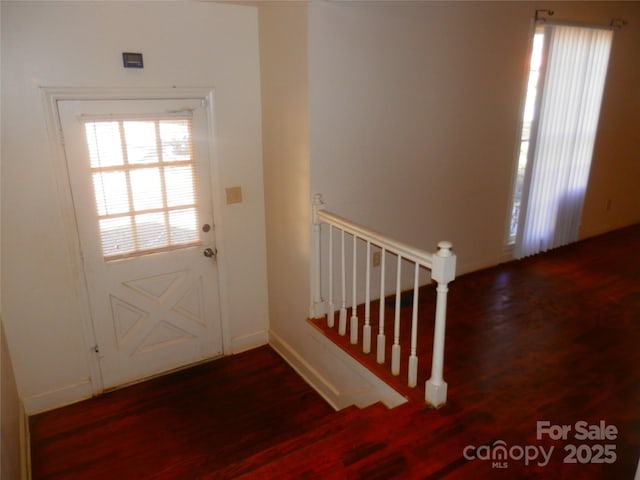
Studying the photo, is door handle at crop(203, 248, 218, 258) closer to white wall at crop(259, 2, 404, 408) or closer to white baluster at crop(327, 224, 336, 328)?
white wall at crop(259, 2, 404, 408)

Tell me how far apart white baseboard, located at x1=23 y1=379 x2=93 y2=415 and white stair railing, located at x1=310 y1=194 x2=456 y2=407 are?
1.74 meters

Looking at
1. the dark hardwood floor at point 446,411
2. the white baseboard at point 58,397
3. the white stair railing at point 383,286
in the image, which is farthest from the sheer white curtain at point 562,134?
the white baseboard at point 58,397

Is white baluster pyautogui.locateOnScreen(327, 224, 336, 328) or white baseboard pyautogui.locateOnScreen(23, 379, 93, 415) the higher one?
white baluster pyautogui.locateOnScreen(327, 224, 336, 328)

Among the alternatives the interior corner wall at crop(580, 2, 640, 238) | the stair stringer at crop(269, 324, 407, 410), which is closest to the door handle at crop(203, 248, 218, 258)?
the stair stringer at crop(269, 324, 407, 410)

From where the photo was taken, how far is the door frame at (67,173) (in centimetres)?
286

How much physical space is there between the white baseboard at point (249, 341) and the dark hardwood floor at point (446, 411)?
0.25ft

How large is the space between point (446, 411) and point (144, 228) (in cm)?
232

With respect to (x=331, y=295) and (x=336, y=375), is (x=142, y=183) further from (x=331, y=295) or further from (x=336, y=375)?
(x=336, y=375)

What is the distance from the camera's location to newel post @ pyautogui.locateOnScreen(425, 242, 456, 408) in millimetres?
2285

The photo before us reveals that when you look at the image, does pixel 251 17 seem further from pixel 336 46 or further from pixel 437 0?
pixel 437 0

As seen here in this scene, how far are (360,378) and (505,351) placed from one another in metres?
0.97

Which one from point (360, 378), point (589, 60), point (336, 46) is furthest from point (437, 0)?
point (360, 378)

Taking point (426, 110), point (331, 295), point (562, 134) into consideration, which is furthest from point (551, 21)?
point (331, 295)

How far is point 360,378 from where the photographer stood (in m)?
3.02
